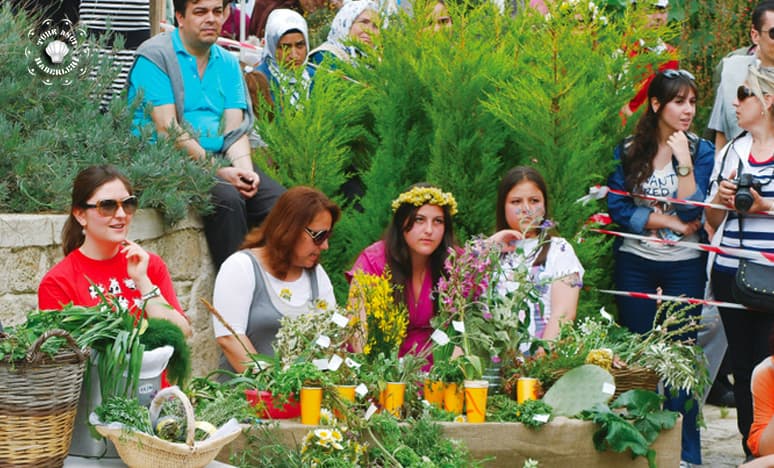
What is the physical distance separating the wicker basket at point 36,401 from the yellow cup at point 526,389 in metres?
1.75

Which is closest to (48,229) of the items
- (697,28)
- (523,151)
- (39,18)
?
(39,18)

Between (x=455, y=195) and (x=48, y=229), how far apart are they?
6.97ft

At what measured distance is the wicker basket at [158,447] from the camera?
11.0 feet

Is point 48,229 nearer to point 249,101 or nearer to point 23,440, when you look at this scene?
point 249,101

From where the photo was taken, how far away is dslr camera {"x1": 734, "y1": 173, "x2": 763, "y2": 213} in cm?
573

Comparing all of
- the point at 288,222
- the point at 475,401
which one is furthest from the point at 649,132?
the point at 475,401

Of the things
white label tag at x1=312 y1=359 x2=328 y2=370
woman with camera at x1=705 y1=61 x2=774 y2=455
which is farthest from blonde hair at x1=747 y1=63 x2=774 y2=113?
white label tag at x1=312 y1=359 x2=328 y2=370

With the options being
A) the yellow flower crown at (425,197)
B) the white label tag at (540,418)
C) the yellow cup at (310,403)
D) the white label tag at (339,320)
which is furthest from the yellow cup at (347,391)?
the yellow flower crown at (425,197)

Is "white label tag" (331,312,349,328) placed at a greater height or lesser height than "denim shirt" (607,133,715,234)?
lesser

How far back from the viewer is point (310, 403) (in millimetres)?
4117

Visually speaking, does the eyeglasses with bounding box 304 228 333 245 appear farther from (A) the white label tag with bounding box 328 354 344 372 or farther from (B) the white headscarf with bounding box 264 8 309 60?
(B) the white headscarf with bounding box 264 8 309 60

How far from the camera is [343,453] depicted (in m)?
3.91

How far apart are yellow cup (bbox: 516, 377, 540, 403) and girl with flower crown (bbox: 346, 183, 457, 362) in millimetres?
1016

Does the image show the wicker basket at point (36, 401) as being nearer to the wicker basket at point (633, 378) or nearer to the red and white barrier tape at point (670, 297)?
the wicker basket at point (633, 378)
